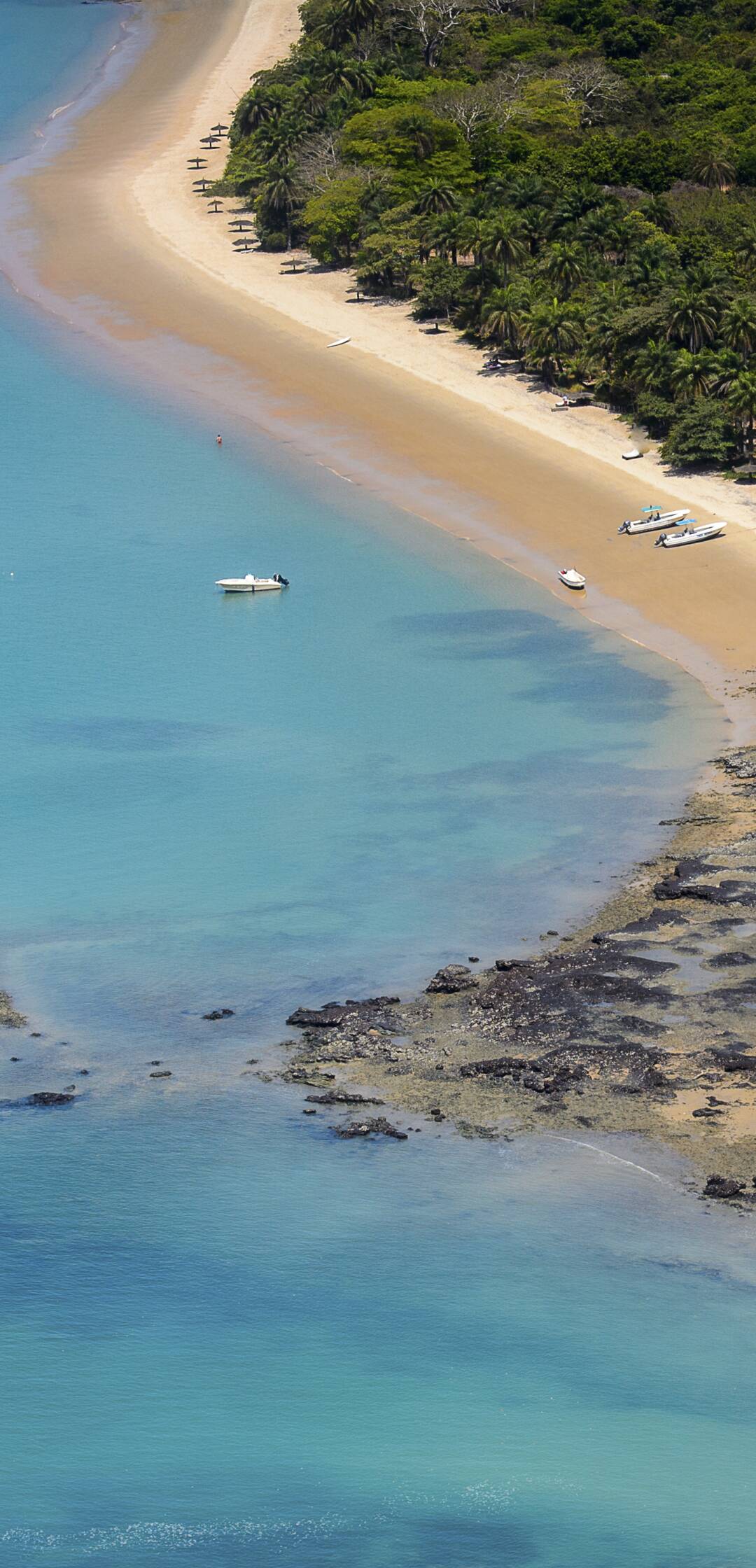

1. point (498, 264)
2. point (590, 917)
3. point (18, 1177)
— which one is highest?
point (498, 264)

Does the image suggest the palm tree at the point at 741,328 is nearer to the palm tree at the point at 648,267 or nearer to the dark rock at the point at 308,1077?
the palm tree at the point at 648,267

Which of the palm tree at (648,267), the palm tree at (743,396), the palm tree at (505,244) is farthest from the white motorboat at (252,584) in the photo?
the palm tree at (505,244)

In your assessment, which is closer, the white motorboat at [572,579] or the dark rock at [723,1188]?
the dark rock at [723,1188]

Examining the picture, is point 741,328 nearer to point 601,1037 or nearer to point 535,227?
point 535,227

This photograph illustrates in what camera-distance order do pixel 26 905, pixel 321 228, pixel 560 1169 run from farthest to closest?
pixel 321 228 → pixel 26 905 → pixel 560 1169

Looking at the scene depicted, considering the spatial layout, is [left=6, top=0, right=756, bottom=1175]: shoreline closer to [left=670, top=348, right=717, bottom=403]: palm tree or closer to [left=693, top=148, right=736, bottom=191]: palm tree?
[left=670, top=348, right=717, bottom=403]: palm tree

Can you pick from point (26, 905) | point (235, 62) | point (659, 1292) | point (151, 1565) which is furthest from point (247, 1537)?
point (235, 62)

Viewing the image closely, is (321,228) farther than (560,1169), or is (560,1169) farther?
(321,228)

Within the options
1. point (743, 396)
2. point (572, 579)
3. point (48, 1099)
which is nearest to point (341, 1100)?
point (48, 1099)

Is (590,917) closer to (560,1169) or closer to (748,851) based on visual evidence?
(748,851)
